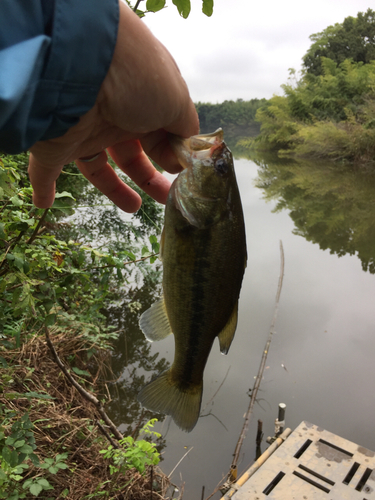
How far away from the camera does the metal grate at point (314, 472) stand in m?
3.68

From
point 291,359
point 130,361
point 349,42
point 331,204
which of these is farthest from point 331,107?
point 130,361

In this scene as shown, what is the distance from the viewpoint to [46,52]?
0.87m

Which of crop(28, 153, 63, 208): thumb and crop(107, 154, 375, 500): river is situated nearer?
crop(28, 153, 63, 208): thumb

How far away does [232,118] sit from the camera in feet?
205

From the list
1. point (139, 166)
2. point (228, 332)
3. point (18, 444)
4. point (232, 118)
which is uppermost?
point (232, 118)

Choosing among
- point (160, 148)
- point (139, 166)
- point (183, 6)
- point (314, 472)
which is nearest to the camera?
point (183, 6)

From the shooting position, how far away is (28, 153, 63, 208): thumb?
1441 mm

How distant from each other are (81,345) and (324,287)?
6.81 metres

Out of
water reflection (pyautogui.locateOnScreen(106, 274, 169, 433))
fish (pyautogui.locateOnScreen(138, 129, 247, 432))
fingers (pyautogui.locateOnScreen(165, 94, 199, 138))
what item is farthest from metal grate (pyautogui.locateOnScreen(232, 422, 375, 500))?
fingers (pyautogui.locateOnScreen(165, 94, 199, 138))

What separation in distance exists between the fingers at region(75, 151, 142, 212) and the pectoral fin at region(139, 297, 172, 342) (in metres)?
0.65

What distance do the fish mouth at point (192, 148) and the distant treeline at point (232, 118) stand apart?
5935cm

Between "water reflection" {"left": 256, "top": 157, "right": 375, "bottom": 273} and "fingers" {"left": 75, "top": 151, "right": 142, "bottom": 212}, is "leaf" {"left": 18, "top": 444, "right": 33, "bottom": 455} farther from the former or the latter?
"water reflection" {"left": 256, "top": 157, "right": 375, "bottom": 273}

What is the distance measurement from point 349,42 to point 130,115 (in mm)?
53179

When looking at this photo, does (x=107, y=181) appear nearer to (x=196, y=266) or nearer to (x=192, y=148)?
(x=192, y=148)
